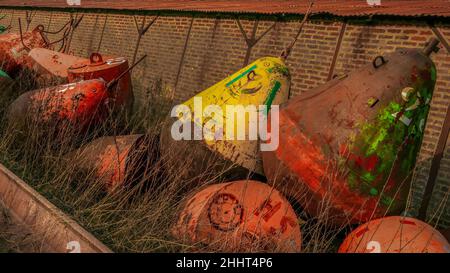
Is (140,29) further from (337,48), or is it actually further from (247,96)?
(247,96)

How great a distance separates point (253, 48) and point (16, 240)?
6029mm

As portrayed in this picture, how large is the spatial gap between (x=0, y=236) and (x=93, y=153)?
1493mm

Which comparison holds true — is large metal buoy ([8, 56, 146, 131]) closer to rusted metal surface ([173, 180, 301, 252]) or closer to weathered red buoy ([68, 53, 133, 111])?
weathered red buoy ([68, 53, 133, 111])

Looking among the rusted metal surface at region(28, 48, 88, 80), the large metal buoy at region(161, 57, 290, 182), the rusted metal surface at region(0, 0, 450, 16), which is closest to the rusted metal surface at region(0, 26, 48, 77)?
the rusted metal surface at region(28, 48, 88, 80)

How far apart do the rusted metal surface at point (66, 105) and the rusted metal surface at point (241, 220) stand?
2.49 meters

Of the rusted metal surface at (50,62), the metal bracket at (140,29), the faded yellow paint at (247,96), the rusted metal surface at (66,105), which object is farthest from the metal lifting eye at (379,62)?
the metal bracket at (140,29)

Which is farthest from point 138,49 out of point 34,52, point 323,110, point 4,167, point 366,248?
point 366,248

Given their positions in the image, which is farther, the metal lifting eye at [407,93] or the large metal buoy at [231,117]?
the large metal buoy at [231,117]

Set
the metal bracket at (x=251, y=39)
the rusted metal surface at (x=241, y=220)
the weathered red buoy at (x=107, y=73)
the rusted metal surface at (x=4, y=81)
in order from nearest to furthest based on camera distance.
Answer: the rusted metal surface at (x=241, y=220) < the weathered red buoy at (x=107, y=73) < the rusted metal surface at (x=4, y=81) < the metal bracket at (x=251, y=39)

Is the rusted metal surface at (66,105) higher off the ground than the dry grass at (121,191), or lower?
higher

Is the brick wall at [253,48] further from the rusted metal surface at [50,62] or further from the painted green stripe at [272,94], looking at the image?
the rusted metal surface at [50,62]

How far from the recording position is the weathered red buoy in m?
7.21

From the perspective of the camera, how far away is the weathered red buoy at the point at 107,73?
7.21 metres

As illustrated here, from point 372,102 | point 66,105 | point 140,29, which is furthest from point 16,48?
point 372,102
